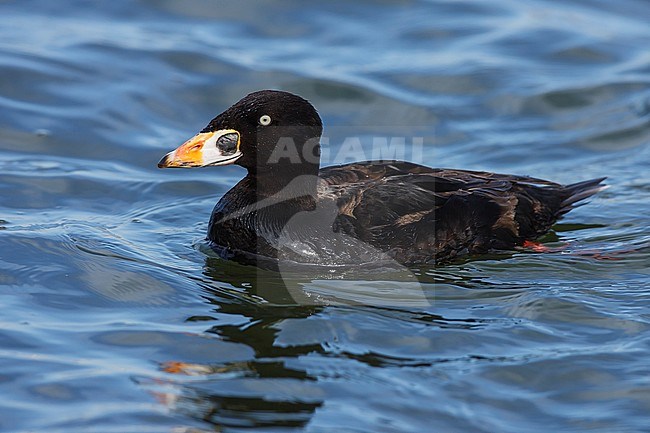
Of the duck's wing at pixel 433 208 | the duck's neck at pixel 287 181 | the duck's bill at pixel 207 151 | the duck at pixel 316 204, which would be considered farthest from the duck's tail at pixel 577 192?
the duck's bill at pixel 207 151

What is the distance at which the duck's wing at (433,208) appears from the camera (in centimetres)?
718

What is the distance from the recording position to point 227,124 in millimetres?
7254

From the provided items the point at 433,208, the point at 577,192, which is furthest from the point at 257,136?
the point at 577,192

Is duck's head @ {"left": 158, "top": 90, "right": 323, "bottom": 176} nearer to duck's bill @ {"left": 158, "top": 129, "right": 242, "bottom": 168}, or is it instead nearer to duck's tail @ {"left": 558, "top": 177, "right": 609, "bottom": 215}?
duck's bill @ {"left": 158, "top": 129, "right": 242, "bottom": 168}

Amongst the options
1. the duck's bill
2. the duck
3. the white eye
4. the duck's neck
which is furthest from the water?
the white eye

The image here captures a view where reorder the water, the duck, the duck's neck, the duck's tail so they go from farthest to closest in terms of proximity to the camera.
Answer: the duck's tail < the duck's neck < the duck < the water

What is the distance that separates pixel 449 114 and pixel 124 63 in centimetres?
331

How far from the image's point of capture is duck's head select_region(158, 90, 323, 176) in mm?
7207

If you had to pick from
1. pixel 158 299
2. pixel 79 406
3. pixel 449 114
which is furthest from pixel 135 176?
pixel 79 406

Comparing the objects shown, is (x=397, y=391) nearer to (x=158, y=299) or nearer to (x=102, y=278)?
(x=158, y=299)

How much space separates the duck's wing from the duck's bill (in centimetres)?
72

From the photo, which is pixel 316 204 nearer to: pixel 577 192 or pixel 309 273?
pixel 309 273

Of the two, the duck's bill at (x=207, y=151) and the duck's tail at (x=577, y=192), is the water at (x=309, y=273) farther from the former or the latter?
the duck's bill at (x=207, y=151)

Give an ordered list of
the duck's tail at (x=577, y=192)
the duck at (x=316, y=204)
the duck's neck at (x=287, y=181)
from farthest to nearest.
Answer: the duck's tail at (x=577, y=192) < the duck's neck at (x=287, y=181) < the duck at (x=316, y=204)
